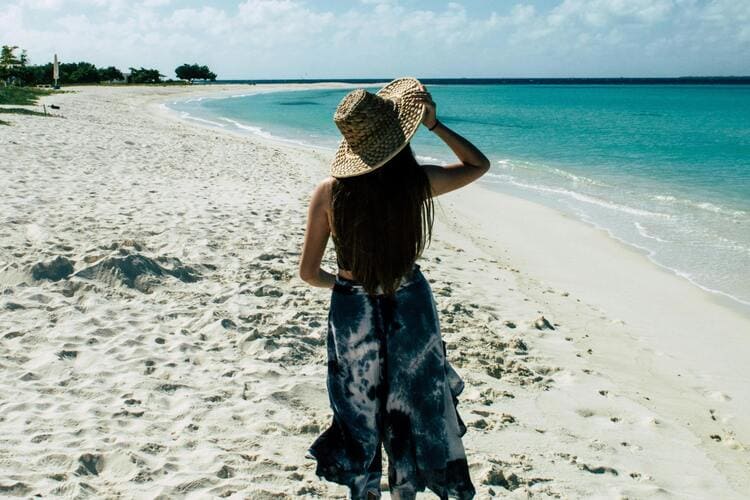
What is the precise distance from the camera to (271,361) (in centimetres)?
443

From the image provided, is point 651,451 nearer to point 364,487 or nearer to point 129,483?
point 364,487

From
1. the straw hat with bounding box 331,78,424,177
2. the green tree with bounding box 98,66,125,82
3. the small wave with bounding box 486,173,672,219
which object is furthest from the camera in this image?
the green tree with bounding box 98,66,125,82

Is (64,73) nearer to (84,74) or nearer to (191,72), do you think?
(84,74)

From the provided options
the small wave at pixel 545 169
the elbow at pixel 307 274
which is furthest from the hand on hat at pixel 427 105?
the small wave at pixel 545 169

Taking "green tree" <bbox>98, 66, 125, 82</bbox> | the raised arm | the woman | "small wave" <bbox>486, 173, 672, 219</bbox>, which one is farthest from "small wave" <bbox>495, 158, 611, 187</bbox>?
"green tree" <bbox>98, 66, 125, 82</bbox>

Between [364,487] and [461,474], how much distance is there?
1.21 ft

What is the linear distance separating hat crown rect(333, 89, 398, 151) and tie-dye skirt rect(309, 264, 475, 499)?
519mm

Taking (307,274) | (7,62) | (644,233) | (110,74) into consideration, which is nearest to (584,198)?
(644,233)

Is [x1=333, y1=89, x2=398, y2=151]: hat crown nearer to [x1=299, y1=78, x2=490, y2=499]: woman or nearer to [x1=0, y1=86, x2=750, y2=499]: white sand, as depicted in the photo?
[x1=299, y1=78, x2=490, y2=499]: woman

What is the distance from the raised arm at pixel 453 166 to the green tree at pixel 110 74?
87232 millimetres

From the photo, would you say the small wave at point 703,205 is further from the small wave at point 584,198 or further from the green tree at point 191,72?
the green tree at point 191,72

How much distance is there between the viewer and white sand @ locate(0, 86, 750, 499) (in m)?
3.19

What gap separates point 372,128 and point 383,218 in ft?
0.97

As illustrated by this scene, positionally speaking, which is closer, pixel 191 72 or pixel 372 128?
pixel 372 128
